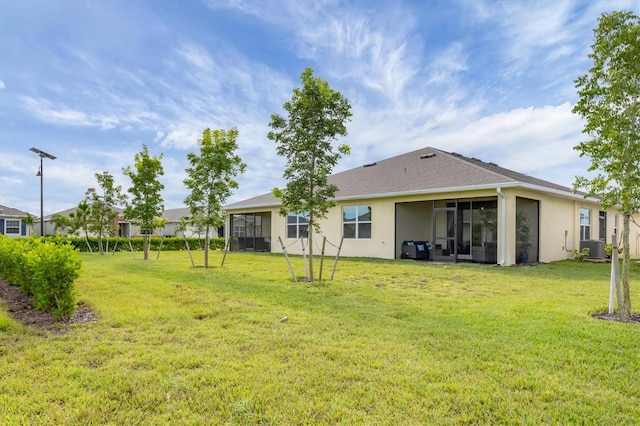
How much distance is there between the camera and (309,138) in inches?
348

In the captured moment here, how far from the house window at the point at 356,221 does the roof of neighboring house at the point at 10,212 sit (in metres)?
32.1

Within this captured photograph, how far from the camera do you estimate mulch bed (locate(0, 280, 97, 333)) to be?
15.8 ft

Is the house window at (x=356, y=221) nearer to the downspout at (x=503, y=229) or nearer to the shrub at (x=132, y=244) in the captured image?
the downspout at (x=503, y=229)

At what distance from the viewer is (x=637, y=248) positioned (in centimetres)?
2075

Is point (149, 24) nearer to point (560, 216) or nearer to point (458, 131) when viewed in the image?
point (458, 131)

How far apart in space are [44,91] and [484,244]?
15.6 m

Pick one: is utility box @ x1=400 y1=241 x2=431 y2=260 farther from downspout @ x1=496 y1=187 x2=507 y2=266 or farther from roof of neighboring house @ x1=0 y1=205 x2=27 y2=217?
roof of neighboring house @ x1=0 y1=205 x2=27 y2=217

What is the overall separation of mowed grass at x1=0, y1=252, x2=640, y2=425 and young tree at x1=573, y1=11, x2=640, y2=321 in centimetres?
178

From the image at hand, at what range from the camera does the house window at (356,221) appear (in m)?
16.4

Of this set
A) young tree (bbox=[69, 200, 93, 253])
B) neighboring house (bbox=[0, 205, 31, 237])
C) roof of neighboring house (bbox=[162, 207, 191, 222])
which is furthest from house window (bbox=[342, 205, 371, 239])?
neighboring house (bbox=[0, 205, 31, 237])

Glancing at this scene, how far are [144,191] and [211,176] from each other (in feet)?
18.7

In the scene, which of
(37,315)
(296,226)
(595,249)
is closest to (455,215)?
(595,249)

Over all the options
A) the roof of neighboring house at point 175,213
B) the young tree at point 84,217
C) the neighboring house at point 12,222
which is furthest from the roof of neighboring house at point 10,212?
the young tree at point 84,217

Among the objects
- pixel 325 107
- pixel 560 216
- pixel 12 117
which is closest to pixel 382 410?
pixel 325 107
